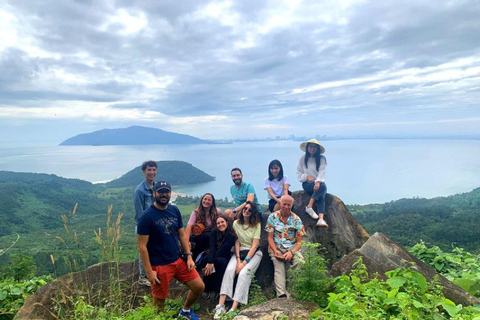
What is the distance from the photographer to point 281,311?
9.83 ft

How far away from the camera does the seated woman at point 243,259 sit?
4.19 meters

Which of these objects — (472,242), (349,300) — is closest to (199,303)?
(349,300)

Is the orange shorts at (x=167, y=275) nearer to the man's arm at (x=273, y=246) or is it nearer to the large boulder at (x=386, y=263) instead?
the man's arm at (x=273, y=246)

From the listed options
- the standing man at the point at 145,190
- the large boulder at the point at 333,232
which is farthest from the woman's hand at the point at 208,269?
the standing man at the point at 145,190

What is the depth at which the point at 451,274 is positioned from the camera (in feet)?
15.1

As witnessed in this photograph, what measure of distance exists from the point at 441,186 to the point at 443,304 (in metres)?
127

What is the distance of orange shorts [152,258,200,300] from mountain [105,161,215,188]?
3884 inches

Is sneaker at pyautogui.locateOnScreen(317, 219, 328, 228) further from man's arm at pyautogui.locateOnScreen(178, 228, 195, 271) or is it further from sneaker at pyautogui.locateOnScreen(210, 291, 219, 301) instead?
man's arm at pyautogui.locateOnScreen(178, 228, 195, 271)

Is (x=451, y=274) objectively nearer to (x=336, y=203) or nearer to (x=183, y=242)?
(x=336, y=203)

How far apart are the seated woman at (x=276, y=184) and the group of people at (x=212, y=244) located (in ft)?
1.51

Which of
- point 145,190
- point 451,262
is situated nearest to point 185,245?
point 145,190

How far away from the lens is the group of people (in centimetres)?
362

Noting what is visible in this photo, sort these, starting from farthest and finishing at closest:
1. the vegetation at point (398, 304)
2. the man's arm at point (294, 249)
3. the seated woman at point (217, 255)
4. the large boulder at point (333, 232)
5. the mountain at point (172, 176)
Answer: the mountain at point (172, 176), the large boulder at point (333, 232), the seated woman at point (217, 255), the man's arm at point (294, 249), the vegetation at point (398, 304)

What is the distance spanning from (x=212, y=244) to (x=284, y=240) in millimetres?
1105
